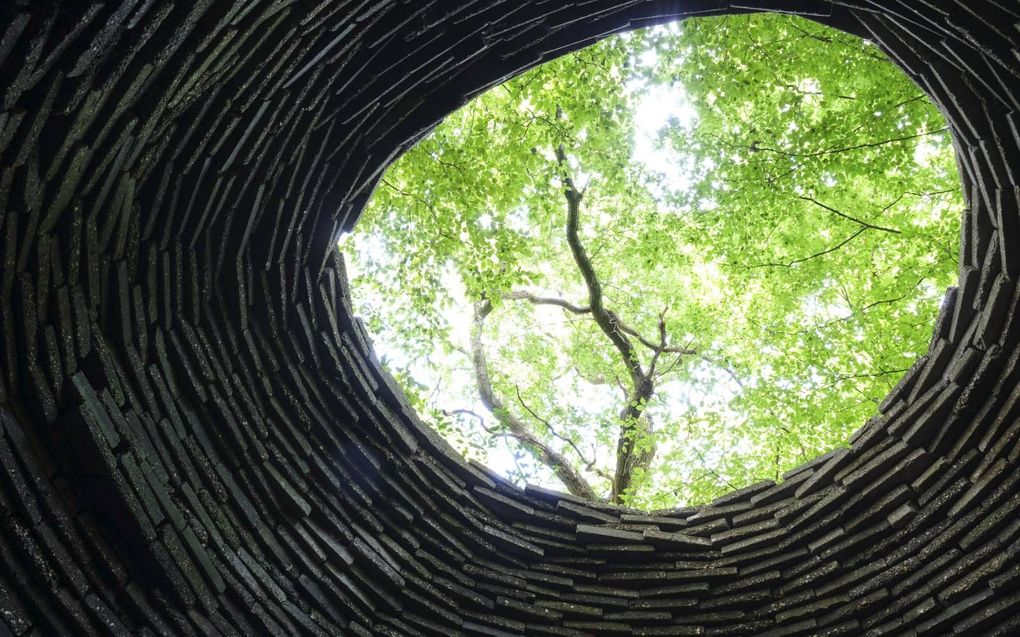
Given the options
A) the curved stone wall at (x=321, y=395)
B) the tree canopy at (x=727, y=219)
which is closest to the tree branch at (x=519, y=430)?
the tree canopy at (x=727, y=219)

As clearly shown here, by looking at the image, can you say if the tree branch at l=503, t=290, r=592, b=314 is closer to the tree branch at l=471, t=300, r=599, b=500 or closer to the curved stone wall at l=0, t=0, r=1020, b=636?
the tree branch at l=471, t=300, r=599, b=500

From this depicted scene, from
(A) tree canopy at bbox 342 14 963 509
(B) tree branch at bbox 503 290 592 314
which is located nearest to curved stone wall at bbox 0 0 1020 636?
(A) tree canopy at bbox 342 14 963 509

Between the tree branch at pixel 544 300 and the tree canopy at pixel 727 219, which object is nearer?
the tree canopy at pixel 727 219

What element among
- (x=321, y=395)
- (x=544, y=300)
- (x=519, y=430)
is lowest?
(x=321, y=395)

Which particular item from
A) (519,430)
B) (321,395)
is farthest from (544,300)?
(321,395)

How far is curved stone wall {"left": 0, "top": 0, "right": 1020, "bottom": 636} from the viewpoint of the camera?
10.7 feet

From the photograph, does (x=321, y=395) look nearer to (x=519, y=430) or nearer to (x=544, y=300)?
(x=519, y=430)

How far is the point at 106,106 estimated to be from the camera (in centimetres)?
317

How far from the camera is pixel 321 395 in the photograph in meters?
5.54

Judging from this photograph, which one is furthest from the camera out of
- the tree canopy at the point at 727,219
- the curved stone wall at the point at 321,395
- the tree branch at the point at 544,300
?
the tree branch at the point at 544,300

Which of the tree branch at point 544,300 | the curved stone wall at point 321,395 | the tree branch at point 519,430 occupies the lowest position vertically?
the curved stone wall at point 321,395

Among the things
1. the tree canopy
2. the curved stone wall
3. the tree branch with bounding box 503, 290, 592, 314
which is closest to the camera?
the curved stone wall

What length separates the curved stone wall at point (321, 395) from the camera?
326 centimetres

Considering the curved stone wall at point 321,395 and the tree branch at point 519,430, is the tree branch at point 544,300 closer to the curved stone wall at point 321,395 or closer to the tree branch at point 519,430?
the tree branch at point 519,430
